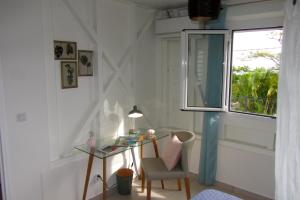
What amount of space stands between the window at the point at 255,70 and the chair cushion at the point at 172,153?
96 cm

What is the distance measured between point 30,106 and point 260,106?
2591 millimetres

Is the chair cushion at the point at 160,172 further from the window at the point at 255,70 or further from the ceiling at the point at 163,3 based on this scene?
the ceiling at the point at 163,3

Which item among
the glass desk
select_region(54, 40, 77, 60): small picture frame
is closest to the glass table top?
the glass desk

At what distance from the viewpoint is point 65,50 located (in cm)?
268

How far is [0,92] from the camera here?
2.18 m

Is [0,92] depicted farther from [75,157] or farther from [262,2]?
[262,2]

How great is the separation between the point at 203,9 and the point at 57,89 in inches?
68.4

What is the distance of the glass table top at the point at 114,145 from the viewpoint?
2.67 metres

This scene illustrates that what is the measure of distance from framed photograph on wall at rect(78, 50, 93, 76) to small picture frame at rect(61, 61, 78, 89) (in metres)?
0.08

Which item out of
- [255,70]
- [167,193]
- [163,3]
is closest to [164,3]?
[163,3]

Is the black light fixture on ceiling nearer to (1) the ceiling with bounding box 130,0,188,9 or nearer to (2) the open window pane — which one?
(2) the open window pane

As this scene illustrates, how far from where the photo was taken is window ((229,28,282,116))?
2988 mm

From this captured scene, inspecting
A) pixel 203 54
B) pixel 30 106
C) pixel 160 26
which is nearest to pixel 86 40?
pixel 30 106

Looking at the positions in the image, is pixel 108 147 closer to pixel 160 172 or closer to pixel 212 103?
pixel 160 172
